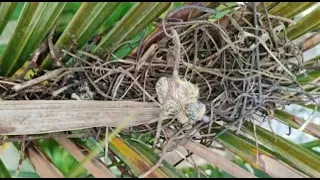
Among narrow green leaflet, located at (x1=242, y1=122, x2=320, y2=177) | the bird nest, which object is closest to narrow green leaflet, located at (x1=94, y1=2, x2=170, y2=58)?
the bird nest

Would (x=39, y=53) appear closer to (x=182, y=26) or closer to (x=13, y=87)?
(x=13, y=87)

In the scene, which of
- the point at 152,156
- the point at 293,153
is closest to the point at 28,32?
the point at 152,156

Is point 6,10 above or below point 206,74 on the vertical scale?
above

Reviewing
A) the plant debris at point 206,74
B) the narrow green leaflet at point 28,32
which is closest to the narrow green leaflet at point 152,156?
the plant debris at point 206,74

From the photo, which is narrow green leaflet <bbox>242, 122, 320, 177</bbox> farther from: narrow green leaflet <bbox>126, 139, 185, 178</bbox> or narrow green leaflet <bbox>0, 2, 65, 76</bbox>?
narrow green leaflet <bbox>0, 2, 65, 76</bbox>

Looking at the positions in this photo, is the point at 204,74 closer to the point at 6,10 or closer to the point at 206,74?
the point at 206,74

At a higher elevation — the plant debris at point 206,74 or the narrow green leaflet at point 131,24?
the narrow green leaflet at point 131,24

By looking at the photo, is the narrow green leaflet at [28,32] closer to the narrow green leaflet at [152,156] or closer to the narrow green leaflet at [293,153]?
the narrow green leaflet at [152,156]

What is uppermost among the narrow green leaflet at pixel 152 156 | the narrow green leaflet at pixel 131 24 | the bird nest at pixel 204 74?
the narrow green leaflet at pixel 131 24

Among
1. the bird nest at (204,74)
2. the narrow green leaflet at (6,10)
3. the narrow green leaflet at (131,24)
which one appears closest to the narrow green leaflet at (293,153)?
the bird nest at (204,74)
